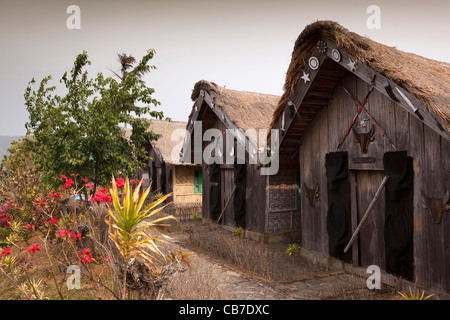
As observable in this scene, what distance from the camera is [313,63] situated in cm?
656

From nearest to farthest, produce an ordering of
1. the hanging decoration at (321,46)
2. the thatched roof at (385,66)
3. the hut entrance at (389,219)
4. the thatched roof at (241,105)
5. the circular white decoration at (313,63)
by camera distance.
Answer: the thatched roof at (385,66), the hut entrance at (389,219), the hanging decoration at (321,46), the circular white decoration at (313,63), the thatched roof at (241,105)

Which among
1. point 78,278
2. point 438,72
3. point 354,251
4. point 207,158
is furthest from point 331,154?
point 207,158

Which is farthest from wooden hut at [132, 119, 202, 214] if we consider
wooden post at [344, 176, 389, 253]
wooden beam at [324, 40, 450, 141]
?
wooden beam at [324, 40, 450, 141]

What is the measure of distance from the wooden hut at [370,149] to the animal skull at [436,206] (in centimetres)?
1

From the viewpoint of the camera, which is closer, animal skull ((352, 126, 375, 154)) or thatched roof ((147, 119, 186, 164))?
animal skull ((352, 126, 375, 154))

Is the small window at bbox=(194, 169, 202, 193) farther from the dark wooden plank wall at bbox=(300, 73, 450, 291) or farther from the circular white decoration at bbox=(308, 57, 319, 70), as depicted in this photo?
the circular white decoration at bbox=(308, 57, 319, 70)

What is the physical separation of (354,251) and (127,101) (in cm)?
704

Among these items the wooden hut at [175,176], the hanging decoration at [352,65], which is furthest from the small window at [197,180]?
the hanging decoration at [352,65]

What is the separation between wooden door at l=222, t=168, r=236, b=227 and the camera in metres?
11.5

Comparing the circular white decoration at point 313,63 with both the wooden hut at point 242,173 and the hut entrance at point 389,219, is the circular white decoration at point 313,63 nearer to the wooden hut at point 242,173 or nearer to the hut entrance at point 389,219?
the hut entrance at point 389,219

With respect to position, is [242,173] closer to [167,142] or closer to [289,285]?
[289,285]

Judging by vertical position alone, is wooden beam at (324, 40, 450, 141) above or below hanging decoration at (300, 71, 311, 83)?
below

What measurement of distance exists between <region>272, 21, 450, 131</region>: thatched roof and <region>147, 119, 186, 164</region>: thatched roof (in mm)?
11034

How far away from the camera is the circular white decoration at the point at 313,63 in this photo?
6.48 m
